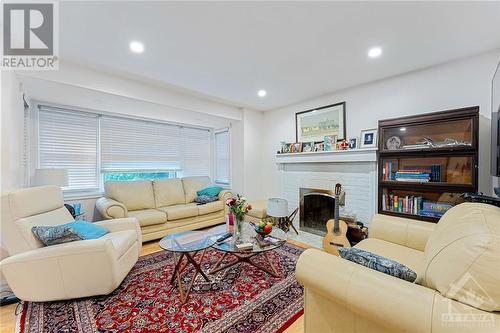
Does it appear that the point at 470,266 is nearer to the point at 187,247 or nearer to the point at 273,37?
the point at 187,247

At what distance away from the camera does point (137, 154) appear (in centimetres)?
427

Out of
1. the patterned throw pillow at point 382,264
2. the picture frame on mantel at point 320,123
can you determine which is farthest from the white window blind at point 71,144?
the patterned throw pillow at point 382,264

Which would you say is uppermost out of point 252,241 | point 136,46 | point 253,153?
point 136,46

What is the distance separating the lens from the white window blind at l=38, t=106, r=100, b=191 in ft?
11.0

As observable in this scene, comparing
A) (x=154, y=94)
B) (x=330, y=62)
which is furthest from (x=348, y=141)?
(x=154, y=94)

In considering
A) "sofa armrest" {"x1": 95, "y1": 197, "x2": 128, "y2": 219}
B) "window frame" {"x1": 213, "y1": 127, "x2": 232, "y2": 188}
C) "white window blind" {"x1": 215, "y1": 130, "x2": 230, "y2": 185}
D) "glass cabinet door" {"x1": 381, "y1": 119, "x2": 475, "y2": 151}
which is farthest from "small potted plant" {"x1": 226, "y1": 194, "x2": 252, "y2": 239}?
"white window blind" {"x1": 215, "y1": 130, "x2": 230, "y2": 185}

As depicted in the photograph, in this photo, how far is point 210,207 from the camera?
398 cm

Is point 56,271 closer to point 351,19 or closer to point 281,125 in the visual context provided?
point 351,19

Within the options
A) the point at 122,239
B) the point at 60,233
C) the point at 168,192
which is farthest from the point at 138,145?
A: the point at 60,233

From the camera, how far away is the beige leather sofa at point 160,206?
10.5 feet

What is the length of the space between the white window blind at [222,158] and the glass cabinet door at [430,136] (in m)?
3.17

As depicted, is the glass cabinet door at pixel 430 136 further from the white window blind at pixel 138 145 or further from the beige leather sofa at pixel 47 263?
the white window blind at pixel 138 145

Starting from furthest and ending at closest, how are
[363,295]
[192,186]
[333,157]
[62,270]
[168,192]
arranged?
[192,186]
[168,192]
[333,157]
[62,270]
[363,295]

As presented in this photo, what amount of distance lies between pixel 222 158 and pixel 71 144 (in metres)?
2.80
